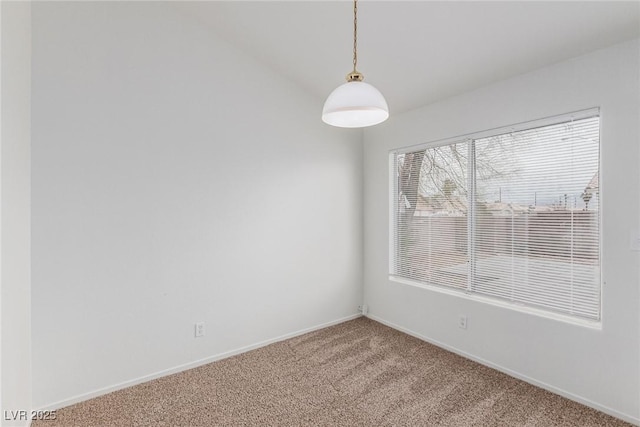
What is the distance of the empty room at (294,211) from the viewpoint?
2.09m

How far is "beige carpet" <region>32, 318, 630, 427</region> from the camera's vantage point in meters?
2.12

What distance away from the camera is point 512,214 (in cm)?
273

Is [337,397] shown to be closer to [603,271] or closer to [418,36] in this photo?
[603,271]

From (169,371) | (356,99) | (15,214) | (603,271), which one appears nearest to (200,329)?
(169,371)

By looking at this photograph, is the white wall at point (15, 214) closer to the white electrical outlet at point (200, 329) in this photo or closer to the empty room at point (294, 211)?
the empty room at point (294, 211)

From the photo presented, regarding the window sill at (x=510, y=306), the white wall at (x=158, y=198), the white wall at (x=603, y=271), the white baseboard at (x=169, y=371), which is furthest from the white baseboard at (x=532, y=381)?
the white wall at (x=158, y=198)

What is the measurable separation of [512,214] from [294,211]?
2084 millimetres

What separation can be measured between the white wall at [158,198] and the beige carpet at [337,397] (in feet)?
0.93

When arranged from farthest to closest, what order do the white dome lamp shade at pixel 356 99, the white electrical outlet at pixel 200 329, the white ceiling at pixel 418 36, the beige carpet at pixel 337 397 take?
1. the white electrical outlet at pixel 200 329
2. the beige carpet at pixel 337 397
3. the white ceiling at pixel 418 36
4. the white dome lamp shade at pixel 356 99

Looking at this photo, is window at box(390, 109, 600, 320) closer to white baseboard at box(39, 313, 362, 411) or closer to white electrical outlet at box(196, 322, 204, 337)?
white baseboard at box(39, 313, 362, 411)

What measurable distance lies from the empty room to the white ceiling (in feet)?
0.06

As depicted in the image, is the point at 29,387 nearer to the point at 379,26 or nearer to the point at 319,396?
the point at 319,396

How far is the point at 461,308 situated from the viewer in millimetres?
3033

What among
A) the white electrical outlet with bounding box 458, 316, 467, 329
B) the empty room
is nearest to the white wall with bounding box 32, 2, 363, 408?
the empty room
